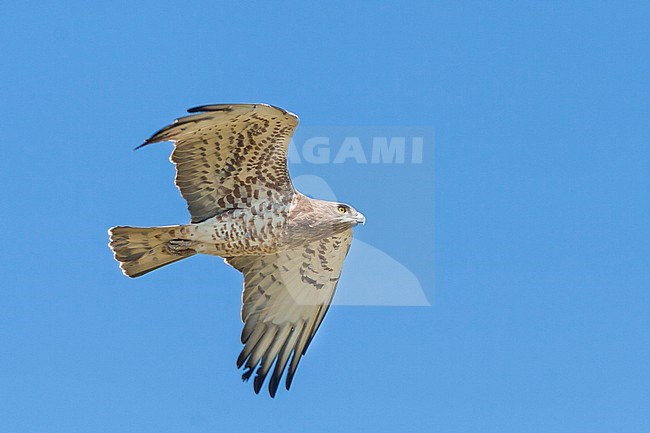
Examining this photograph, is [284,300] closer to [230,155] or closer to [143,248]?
[143,248]

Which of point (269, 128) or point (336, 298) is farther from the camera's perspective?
point (336, 298)

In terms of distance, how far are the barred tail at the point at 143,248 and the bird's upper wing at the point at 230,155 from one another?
416 mm

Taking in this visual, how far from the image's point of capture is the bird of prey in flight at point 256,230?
1446 cm

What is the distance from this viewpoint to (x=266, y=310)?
15898 millimetres

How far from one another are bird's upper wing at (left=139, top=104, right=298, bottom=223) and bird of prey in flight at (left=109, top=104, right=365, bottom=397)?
0.01 meters

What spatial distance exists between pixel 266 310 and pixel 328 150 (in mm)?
2148

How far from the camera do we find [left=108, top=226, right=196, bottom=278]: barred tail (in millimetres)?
14953

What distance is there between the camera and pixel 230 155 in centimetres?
1477

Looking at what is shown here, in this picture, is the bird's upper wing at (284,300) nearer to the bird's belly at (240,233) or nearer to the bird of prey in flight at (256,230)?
the bird of prey in flight at (256,230)

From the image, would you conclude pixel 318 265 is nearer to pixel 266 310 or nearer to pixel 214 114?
pixel 266 310

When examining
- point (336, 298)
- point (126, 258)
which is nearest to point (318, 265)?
point (336, 298)

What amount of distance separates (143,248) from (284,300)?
1.97 metres

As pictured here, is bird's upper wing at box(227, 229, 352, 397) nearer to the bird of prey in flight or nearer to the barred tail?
the bird of prey in flight

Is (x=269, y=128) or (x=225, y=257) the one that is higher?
(x=269, y=128)
